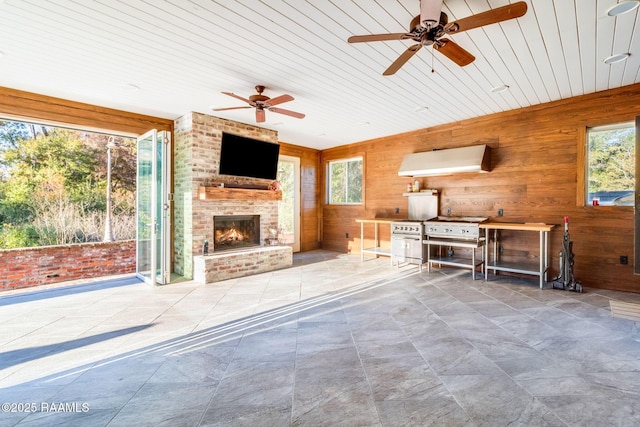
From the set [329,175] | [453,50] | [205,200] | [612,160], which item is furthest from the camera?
[329,175]

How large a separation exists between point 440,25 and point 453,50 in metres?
0.34

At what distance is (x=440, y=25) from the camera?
7.30 ft

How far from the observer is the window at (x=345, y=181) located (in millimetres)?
7320

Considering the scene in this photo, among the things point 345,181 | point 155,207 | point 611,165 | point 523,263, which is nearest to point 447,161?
point 523,263

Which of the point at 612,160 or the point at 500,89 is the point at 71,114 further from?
the point at 612,160

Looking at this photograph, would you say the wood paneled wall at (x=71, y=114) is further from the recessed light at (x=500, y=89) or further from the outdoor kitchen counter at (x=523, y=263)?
the outdoor kitchen counter at (x=523, y=263)

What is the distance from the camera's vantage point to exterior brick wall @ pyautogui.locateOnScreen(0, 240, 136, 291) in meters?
4.59

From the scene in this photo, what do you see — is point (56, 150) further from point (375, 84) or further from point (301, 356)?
point (301, 356)

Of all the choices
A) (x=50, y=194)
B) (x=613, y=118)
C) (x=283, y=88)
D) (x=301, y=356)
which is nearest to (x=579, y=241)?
(x=613, y=118)

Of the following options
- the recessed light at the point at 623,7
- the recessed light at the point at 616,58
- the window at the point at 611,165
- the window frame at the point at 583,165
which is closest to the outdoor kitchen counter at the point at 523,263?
the window frame at the point at 583,165

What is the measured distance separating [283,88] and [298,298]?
2731 millimetres

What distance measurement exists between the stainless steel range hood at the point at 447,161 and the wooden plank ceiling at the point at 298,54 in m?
0.73

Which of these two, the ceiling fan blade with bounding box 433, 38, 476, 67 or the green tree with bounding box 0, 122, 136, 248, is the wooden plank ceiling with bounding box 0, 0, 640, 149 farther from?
the green tree with bounding box 0, 122, 136, 248

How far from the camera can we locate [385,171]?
262 inches
